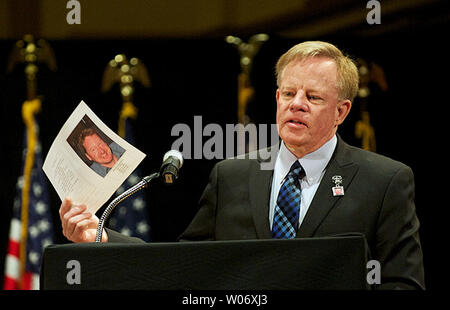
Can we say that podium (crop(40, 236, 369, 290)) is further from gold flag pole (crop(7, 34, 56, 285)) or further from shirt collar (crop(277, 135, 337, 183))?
gold flag pole (crop(7, 34, 56, 285))

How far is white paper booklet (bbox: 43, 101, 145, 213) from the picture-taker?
1.88 meters

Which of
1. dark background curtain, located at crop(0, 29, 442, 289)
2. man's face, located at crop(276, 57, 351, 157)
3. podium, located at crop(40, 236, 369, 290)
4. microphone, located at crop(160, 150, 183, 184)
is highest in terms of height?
dark background curtain, located at crop(0, 29, 442, 289)

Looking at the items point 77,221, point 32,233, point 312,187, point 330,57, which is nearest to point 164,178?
point 77,221

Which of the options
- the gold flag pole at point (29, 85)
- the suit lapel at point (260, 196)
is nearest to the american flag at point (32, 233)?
the gold flag pole at point (29, 85)

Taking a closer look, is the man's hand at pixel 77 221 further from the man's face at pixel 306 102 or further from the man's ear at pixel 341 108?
the man's ear at pixel 341 108

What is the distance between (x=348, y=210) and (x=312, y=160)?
0.24 m

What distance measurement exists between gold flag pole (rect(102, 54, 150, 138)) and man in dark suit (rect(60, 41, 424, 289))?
2539mm

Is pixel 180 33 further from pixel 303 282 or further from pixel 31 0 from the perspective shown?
pixel 303 282

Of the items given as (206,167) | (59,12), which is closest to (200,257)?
(206,167)

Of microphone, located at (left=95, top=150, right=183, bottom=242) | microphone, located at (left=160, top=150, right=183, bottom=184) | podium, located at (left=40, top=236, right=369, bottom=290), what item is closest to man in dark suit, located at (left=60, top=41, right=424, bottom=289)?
microphone, located at (left=95, top=150, right=183, bottom=242)

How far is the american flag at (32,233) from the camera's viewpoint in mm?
4551

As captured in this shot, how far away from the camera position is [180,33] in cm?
479

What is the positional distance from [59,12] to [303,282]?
3.68m

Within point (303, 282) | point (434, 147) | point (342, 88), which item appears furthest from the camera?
point (434, 147)
